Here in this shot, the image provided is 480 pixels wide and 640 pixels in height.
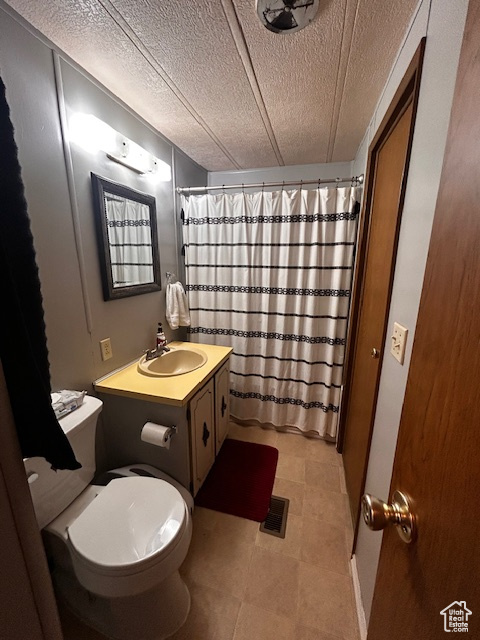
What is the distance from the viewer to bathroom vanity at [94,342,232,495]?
4.41ft

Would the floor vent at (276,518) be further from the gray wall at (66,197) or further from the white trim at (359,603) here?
the gray wall at (66,197)

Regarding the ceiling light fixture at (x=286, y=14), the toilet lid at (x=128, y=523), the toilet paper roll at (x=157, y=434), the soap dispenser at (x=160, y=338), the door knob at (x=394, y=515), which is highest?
the ceiling light fixture at (x=286, y=14)

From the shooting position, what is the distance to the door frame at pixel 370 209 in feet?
2.78

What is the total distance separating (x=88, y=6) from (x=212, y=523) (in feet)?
7.81

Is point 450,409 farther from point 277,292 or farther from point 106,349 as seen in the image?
point 277,292

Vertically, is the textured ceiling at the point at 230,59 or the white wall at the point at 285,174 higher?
the textured ceiling at the point at 230,59

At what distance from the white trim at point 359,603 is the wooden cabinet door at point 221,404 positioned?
99 centimetres

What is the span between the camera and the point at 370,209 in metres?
1.48

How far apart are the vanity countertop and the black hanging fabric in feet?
2.41

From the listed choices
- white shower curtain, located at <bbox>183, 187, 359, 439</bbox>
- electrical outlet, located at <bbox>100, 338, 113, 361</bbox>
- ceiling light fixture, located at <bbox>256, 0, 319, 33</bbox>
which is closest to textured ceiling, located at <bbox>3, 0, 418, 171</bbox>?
ceiling light fixture, located at <bbox>256, 0, 319, 33</bbox>

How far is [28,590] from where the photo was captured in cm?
54

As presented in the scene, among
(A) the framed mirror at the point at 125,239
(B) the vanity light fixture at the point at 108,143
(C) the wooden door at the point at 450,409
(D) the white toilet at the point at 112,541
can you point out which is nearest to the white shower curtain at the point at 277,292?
(A) the framed mirror at the point at 125,239

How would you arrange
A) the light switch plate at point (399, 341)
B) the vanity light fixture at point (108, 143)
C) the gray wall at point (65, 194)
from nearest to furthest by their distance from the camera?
the light switch plate at point (399, 341) → the gray wall at point (65, 194) → the vanity light fixture at point (108, 143)

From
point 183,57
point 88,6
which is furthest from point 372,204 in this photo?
point 88,6
